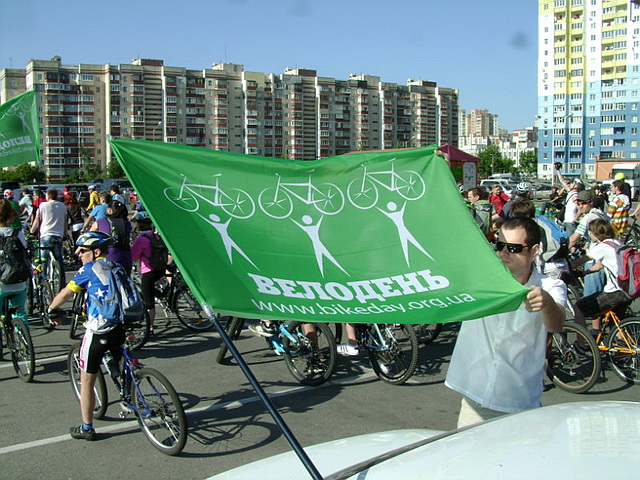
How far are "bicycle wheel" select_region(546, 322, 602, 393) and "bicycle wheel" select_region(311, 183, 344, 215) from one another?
4.48 metres

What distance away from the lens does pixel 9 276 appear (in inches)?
285

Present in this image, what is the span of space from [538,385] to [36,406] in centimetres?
484

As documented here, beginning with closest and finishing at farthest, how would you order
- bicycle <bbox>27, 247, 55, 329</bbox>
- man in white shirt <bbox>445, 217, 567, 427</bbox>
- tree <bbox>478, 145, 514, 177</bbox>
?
1. man in white shirt <bbox>445, 217, 567, 427</bbox>
2. bicycle <bbox>27, 247, 55, 329</bbox>
3. tree <bbox>478, 145, 514, 177</bbox>

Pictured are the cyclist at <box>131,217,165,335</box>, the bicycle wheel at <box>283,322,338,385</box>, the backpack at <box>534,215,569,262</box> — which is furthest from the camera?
the cyclist at <box>131,217,165,335</box>

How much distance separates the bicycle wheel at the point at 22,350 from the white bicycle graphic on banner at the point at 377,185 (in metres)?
5.23

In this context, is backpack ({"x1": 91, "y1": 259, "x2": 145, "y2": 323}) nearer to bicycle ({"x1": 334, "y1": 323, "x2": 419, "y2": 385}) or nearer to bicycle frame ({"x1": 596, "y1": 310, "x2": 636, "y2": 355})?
bicycle ({"x1": 334, "y1": 323, "x2": 419, "y2": 385})

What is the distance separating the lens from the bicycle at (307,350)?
21.7 ft

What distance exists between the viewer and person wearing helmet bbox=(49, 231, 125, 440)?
16.7ft

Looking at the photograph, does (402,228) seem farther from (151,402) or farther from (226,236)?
(151,402)

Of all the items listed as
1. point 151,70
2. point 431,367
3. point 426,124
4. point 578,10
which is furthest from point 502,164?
point 431,367

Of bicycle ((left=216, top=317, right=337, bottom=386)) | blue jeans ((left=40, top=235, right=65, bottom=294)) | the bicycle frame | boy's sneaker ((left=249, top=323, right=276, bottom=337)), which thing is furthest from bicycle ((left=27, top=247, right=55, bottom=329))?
the bicycle frame

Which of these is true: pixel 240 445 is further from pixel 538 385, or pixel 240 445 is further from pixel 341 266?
pixel 341 266

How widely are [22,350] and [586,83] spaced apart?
107m

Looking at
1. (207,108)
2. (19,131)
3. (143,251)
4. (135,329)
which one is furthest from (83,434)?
(207,108)
